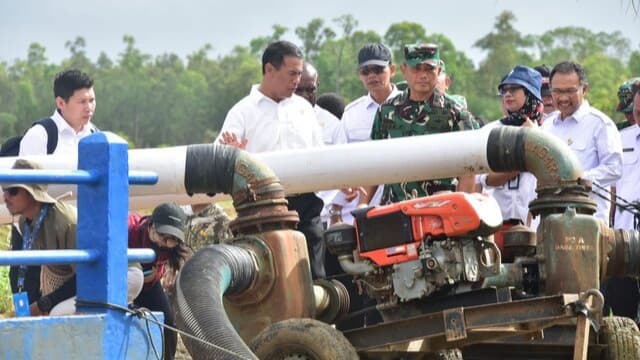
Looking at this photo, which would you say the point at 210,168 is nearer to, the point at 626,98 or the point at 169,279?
the point at 169,279

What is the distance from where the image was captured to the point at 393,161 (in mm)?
8469

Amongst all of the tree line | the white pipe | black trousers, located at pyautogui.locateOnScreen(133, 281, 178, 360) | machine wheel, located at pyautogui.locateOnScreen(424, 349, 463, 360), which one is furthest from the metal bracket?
the tree line

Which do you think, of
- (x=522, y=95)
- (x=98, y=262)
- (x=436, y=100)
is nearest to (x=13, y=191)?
(x=98, y=262)

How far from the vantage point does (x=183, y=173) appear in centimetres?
823

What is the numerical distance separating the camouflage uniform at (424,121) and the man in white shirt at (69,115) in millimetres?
2122

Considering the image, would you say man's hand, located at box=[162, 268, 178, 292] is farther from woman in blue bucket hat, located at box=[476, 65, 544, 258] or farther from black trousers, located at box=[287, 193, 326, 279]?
woman in blue bucket hat, located at box=[476, 65, 544, 258]

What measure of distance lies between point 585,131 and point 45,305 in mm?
4202

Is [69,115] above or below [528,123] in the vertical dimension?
above

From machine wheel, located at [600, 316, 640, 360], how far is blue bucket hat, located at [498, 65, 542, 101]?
2335mm

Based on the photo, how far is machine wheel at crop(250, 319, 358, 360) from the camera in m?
7.41

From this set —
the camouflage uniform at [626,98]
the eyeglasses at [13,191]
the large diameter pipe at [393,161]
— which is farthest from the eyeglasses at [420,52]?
the eyeglasses at [13,191]

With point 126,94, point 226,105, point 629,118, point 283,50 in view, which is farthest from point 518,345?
point 126,94

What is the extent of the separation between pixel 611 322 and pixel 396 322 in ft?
4.32

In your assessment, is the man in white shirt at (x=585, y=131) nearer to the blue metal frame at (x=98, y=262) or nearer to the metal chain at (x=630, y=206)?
the metal chain at (x=630, y=206)
